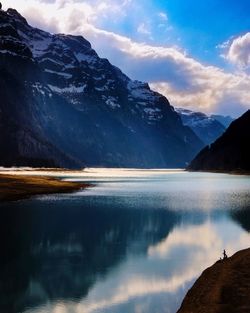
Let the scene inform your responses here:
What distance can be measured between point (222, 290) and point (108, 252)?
17.0m

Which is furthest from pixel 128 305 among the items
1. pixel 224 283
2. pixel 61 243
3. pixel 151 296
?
pixel 61 243

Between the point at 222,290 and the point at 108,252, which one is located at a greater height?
the point at 222,290

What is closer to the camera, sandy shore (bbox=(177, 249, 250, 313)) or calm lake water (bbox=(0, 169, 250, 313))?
sandy shore (bbox=(177, 249, 250, 313))

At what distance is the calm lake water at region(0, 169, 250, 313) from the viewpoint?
93.1 ft

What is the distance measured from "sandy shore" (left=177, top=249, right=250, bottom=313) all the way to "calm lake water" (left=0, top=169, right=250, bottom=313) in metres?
1.25

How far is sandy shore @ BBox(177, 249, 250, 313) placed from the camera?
24141 mm

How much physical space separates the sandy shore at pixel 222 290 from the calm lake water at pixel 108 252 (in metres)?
1.25

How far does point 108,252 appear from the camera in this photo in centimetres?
4266

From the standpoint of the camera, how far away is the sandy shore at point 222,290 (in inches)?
950

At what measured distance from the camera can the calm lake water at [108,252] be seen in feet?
93.1

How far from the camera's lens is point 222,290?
2709 cm

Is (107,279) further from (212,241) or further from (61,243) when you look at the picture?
(212,241)

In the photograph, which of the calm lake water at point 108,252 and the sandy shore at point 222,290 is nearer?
the sandy shore at point 222,290

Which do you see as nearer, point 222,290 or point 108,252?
point 222,290
